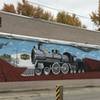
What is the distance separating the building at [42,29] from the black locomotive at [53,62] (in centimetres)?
162

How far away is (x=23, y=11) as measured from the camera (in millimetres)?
71562

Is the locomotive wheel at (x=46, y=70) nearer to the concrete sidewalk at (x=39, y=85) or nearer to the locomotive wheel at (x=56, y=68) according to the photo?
the locomotive wheel at (x=56, y=68)

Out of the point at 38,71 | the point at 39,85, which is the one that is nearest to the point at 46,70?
the point at 38,71

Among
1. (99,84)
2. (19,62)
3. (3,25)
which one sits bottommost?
(99,84)

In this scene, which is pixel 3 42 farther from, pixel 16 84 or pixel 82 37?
pixel 82 37

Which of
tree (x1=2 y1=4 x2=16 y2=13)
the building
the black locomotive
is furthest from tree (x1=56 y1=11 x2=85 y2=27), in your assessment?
the black locomotive

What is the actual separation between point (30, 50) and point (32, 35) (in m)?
1.89

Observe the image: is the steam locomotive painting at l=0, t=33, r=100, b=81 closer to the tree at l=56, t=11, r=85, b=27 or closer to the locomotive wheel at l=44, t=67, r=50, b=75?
the locomotive wheel at l=44, t=67, r=50, b=75

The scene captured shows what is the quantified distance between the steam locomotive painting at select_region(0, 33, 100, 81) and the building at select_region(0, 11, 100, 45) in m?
0.78

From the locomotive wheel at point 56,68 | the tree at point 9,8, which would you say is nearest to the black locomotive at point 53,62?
the locomotive wheel at point 56,68

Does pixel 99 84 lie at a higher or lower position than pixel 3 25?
lower

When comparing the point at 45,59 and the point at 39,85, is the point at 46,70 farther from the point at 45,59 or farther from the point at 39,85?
the point at 39,85

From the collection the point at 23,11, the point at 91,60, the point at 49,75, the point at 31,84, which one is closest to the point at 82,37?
the point at 91,60

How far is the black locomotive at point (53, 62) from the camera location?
35.5 metres
